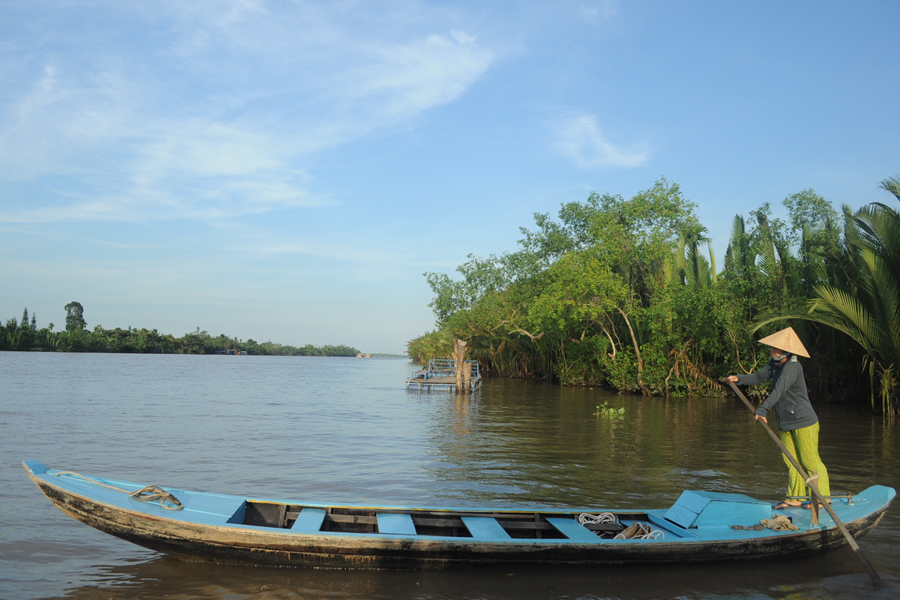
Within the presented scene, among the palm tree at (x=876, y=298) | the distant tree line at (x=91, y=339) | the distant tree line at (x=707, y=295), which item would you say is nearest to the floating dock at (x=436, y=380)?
the distant tree line at (x=707, y=295)

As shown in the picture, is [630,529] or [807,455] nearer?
[630,529]

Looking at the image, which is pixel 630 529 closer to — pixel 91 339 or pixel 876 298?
pixel 876 298

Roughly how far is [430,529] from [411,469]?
4610 millimetres

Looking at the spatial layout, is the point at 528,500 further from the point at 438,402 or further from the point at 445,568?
the point at 438,402

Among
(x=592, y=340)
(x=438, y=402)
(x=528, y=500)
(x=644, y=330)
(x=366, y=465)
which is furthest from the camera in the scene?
(x=592, y=340)

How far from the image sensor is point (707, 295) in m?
23.5

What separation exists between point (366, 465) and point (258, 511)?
4935 mm

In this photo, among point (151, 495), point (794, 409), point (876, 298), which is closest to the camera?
point (151, 495)

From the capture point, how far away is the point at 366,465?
1114 centimetres

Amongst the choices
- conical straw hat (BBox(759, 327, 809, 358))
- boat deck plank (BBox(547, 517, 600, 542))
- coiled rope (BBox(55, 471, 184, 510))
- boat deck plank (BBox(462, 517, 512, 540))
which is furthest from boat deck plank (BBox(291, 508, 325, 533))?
conical straw hat (BBox(759, 327, 809, 358))

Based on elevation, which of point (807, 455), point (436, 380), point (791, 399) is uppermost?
point (791, 399)

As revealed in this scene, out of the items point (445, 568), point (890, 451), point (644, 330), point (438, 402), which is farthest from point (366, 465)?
point (644, 330)

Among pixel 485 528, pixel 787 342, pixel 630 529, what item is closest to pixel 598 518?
pixel 630 529

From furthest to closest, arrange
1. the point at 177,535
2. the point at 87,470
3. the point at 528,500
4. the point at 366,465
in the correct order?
the point at 366,465, the point at 87,470, the point at 528,500, the point at 177,535
